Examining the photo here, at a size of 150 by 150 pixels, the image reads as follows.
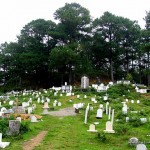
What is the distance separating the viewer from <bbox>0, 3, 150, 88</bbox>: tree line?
52.9 m

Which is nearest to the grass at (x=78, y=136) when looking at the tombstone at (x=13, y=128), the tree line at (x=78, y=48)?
the tombstone at (x=13, y=128)

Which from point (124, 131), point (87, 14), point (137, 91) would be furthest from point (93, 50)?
point (124, 131)

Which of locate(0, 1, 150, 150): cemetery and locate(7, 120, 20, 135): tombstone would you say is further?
locate(0, 1, 150, 150): cemetery

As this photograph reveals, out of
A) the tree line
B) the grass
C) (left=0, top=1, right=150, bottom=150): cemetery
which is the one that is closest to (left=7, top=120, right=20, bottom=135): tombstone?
the grass

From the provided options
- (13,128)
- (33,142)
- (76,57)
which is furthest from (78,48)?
(33,142)

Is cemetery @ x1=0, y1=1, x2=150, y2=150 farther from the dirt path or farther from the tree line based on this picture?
the dirt path

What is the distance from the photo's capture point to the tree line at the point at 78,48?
52875 millimetres

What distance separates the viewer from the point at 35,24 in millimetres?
57344

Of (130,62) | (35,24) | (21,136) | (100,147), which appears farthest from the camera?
(130,62)

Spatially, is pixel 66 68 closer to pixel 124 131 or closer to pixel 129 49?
pixel 129 49

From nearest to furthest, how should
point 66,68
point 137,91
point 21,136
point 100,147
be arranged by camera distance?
point 100,147
point 21,136
point 137,91
point 66,68

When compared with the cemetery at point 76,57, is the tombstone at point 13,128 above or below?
below

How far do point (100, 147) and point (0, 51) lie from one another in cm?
4962

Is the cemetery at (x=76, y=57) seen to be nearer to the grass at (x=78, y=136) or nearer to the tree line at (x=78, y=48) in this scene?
the tree line at (x=78, y=48)
